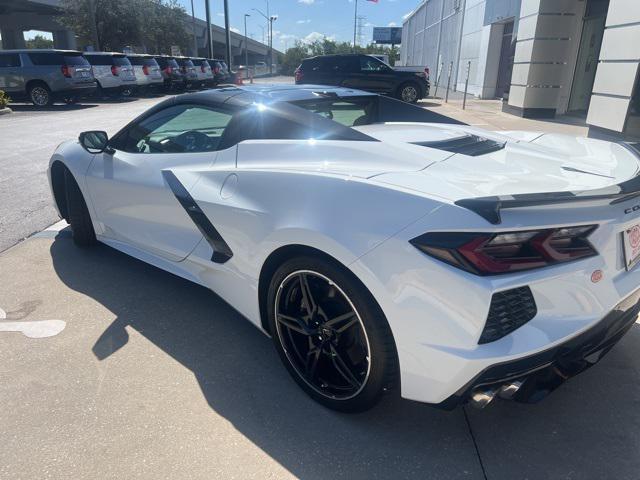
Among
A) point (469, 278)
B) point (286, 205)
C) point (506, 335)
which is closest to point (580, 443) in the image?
point (506, 335)

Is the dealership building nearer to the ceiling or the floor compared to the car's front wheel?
nearer to the ceiling

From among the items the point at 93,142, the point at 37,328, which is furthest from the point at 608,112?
the point at 37,328

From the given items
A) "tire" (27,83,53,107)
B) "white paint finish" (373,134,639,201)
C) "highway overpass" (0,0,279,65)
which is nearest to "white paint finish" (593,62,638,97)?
"white paint finish" (373,134,639,201)

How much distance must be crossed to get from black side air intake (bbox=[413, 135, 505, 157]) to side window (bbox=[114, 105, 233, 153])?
127cm

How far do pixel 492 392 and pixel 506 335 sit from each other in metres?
0.24

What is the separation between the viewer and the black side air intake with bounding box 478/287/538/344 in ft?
5.60

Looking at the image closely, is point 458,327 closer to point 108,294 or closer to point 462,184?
point 462,184

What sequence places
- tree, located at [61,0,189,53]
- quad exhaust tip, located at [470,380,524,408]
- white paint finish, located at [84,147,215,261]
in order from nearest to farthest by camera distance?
quad exhaust tip, located at [470,380,524,408]
white paint finish, located at [84,147,215,261]
tree, located at [61,0,189,53]

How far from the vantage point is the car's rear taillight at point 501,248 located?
1.71 metres

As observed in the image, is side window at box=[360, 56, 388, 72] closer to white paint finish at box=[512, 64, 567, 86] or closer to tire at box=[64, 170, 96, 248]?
white paint finish at box=[512, 64, 567, 86]

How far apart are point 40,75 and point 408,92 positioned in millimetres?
13016

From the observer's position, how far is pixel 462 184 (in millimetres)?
1954

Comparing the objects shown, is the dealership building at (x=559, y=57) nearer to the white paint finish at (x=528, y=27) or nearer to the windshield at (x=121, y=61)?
the white paint finish at (x=528, y=27)

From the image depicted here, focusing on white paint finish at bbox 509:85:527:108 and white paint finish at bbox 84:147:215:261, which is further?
white paint finish at bbox 509:85:527:108
